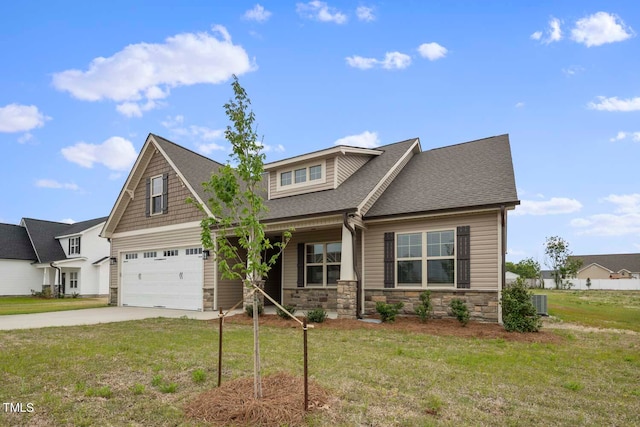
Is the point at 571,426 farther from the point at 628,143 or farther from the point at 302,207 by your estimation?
the point at 628,143

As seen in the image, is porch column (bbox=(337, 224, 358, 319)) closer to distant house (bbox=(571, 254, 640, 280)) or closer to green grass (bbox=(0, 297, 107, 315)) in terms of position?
green grass (bbox=(0, 297, 107, 315))

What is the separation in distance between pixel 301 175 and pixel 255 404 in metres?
11.4

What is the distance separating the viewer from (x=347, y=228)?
1116 cm

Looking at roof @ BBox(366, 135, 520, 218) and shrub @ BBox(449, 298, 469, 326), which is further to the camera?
roof @ BBox(366, 135, 520, 218)

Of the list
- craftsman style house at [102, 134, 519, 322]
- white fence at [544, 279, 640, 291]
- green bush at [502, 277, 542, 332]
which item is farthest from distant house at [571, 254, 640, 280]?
green bush at [502, 277, 542, 332]

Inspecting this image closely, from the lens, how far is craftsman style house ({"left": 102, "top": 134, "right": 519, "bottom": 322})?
1056 cm

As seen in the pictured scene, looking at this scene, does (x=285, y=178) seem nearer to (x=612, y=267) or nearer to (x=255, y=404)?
(x=255, y=404)

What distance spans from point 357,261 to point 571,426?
853 cm

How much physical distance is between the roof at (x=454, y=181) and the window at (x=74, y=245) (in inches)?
1024

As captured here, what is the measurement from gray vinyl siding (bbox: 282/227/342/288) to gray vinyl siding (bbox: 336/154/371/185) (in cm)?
196

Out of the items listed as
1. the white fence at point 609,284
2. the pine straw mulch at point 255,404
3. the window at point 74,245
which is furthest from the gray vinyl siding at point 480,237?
the white fence at point 609,284

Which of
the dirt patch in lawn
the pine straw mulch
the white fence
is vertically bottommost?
the white fence

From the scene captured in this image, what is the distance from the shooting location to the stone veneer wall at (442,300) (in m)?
10.2

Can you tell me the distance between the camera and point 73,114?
48.2 feet
